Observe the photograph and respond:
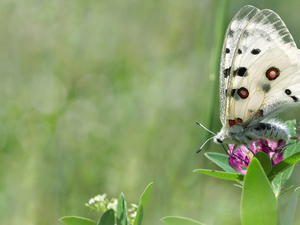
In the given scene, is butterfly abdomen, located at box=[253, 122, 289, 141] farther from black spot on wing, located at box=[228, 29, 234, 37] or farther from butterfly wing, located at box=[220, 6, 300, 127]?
black spot on wing, located at box=[228, 29, 234, 37]

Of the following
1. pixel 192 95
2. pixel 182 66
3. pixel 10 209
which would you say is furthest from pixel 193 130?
pixel 10 209

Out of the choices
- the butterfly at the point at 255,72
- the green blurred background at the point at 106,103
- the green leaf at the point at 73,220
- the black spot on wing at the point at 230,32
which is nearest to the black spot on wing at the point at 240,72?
the butterfly at the point at 255,72

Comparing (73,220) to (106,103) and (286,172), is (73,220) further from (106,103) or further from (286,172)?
(106,103)

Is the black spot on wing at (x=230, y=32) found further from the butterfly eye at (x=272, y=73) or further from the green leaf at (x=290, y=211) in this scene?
the green leaf at (x=290, y=211)

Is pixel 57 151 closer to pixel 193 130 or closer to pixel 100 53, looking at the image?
pixel 193 130

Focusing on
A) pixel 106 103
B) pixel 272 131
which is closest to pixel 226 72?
pixel 272 131

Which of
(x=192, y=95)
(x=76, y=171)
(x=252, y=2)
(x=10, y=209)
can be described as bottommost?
(x=10, y=209)

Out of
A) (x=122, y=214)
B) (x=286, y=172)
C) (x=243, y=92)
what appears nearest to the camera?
(x=122, y=214)
